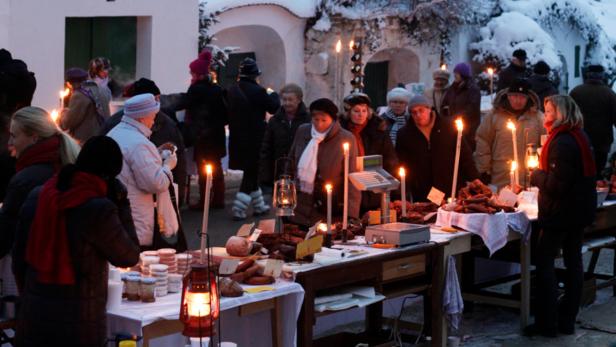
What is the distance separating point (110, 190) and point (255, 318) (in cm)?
178

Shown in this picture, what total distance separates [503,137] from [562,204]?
6.95 feet

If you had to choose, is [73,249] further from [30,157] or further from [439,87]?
[439,87]

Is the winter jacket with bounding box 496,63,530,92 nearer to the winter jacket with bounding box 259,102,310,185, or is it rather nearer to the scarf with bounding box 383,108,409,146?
the scarf with bounding box 383,108,409,146

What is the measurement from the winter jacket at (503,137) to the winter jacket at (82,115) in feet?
11.5

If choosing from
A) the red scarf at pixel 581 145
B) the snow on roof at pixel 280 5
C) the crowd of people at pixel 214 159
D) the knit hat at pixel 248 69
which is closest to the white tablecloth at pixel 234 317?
the crowd of people at pixel 214 159

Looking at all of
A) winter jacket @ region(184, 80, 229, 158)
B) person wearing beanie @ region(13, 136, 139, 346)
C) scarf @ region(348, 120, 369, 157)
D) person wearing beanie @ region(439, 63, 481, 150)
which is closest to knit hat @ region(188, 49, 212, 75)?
winter jacket @ region(184, 80, 229, 158)

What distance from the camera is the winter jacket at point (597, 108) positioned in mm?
14172

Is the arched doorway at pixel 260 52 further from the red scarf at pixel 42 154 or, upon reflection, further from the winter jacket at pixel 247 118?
the red scarf at pixel 42 154

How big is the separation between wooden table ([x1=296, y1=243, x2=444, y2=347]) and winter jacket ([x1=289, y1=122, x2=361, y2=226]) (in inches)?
31.6

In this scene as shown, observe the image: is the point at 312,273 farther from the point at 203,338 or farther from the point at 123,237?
the point at 123,237

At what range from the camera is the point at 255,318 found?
7.50m

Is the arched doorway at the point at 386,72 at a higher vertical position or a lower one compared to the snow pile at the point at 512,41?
lower

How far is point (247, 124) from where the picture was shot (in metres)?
13.5

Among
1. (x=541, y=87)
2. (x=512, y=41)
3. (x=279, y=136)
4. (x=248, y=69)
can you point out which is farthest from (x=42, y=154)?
(x=512, y=41)
